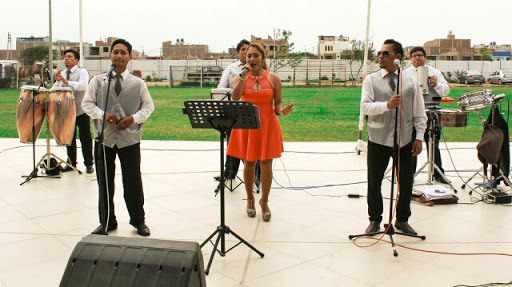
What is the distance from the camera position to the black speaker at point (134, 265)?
8.68 feet

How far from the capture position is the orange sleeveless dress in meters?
5.52

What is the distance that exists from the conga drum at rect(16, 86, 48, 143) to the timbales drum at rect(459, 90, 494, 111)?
234 inches

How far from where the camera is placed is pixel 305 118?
18.5 meters

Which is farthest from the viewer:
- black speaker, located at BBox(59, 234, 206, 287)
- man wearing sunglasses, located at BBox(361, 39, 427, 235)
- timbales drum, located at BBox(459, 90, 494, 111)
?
timbales drum, located at BBox(459, 90, 494, 111)

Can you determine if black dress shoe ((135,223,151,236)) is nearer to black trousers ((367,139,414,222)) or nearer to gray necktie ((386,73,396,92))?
black trousers ((367,139,414,222))

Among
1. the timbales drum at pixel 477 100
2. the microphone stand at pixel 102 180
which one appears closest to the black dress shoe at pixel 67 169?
the microphone stand at pixel 102 180

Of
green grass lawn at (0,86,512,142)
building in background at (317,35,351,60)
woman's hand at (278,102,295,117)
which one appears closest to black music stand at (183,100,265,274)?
woman's hand at (278,102,295,117)

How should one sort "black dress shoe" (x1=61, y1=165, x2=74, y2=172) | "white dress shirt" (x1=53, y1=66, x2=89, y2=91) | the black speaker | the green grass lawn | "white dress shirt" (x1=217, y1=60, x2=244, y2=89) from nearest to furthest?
the black speaker → "white dress shirt" (x1=217, y1=60, x2=244, y2=89) → "white dress shirt" (x1=53, y1=66, x2=89, y2=91) → "black dress shoe" (x1=61, y1=165, x2=74, y2=172) → the green grass lawn

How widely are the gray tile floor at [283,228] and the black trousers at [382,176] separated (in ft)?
0.91

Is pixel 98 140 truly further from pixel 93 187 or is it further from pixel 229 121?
pixel 93 187

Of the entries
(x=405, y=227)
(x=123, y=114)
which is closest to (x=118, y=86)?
(x=123, y=114)

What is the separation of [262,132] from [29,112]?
417cm

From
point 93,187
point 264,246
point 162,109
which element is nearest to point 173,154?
point 93,187

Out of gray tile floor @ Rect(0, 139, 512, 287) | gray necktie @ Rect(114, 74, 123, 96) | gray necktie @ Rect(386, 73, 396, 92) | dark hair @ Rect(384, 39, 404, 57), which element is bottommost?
gray tile floor @ Rect(0, 139, 512, 287)
